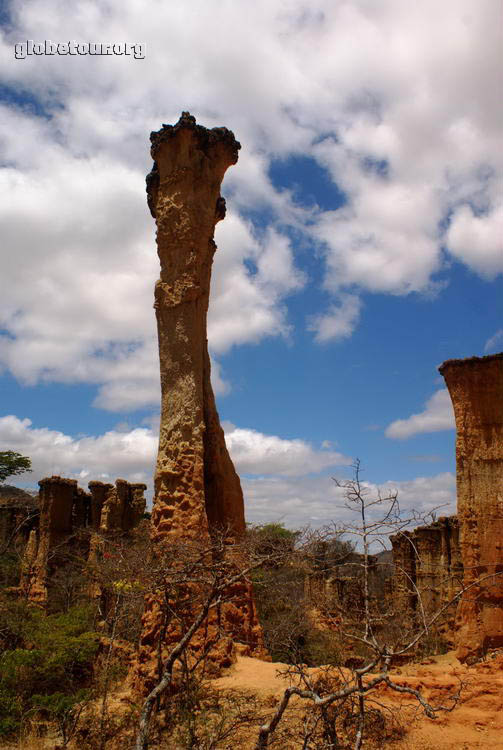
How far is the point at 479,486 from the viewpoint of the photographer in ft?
42.9

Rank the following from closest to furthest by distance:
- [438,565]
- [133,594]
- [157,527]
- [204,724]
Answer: [204,724] → [133,594] → [157,527] → [438,565]

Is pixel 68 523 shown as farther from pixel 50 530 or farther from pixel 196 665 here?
pixel 196 665

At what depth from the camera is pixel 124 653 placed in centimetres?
1041

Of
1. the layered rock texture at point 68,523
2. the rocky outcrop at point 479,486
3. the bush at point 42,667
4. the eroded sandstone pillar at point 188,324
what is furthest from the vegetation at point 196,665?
the layered rock texture at point 68,523

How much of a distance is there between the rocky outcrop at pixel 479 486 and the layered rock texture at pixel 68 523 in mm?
14193

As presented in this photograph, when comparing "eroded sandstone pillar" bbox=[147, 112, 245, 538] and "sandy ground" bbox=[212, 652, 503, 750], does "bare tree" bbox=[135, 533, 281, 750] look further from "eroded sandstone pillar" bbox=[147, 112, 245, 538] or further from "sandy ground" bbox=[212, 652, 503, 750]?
"eroded sandstone pillar" bbox=[147, 112, 245, 538]

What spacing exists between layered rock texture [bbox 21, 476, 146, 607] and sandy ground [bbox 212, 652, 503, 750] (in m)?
14.6

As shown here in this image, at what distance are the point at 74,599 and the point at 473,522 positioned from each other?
14.4 meters

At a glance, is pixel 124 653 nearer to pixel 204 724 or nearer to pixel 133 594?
pixel 133 594

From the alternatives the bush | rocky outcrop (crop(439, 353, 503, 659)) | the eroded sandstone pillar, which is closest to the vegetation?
the bush

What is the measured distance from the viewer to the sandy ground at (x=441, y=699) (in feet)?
21.5

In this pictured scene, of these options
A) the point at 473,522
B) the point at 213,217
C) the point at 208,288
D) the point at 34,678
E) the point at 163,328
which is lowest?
the point at 34,678

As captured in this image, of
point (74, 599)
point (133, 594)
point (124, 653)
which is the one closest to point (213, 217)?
point (133, 594)

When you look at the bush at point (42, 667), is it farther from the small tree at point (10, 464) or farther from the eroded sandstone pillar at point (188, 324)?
the small tree at point (10, 464)
